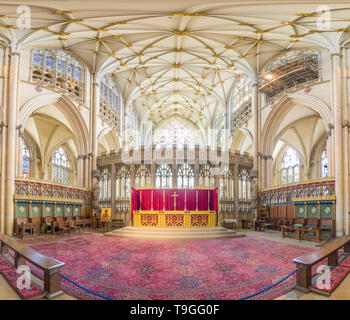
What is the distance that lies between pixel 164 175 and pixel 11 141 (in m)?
7.90

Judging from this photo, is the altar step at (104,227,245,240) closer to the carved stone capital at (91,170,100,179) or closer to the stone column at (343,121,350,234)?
the stone column at (343,121,350,234)

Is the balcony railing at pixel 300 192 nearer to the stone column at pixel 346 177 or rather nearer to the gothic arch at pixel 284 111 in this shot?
the stone column at pixel 346 177

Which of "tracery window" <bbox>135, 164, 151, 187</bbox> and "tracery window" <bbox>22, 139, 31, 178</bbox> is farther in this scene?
"tracery window" <bbox>22, 139, 31, 178</bbox>

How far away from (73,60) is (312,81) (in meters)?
13.7

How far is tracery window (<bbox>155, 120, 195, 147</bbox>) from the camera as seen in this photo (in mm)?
31083

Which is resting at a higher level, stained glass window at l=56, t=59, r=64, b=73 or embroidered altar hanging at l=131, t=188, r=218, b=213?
stained glass window at l=56, t=59, r=64, b=73

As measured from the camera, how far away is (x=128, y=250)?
23.6ft

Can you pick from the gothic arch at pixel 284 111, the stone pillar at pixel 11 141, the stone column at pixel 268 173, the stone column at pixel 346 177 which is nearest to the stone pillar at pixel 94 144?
the stone pillar at pixel 11 141

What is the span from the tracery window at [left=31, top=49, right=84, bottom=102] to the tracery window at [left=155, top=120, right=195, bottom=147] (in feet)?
48.7

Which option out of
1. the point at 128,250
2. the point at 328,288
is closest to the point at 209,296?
the point at 328,288

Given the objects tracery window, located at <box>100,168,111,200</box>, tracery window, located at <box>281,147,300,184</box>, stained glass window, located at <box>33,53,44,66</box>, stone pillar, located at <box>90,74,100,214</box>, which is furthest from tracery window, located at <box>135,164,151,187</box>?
tracery window, located at <box>281,147,300,184</box>

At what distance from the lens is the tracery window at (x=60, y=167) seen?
73.5 feet

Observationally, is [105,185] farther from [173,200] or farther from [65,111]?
[173,200]
